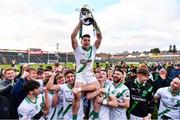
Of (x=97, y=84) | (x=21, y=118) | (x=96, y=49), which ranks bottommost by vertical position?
(x=21, y=118)

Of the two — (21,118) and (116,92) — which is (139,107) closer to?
(116,92)

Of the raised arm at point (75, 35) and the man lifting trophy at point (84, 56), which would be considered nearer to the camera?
the man lifting trophy at point (84, 56)

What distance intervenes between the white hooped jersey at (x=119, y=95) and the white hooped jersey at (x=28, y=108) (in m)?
1.66

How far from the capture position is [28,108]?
7.60 metres

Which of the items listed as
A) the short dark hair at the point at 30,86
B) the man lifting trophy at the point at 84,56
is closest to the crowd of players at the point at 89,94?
the man lifting trophy at the point at 84,56

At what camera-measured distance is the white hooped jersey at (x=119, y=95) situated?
8.44 m

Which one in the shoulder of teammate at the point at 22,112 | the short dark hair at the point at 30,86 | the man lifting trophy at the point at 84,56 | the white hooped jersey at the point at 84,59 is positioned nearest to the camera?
the shoulder of teammate at the point at 22,112

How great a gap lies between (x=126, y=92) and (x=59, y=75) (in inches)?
66.3

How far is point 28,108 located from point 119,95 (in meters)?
2.09

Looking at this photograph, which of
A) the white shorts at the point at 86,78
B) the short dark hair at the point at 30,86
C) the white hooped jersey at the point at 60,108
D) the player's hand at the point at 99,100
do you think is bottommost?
the white hooped jersey at the point at 60,108

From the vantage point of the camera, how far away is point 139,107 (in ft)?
29.4

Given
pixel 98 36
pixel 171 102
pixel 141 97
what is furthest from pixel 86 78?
pixel 171 102

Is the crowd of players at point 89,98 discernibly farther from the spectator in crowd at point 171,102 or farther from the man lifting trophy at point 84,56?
the man lifting trophy at point 84,56

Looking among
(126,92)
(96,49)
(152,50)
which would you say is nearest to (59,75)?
(96,49)
